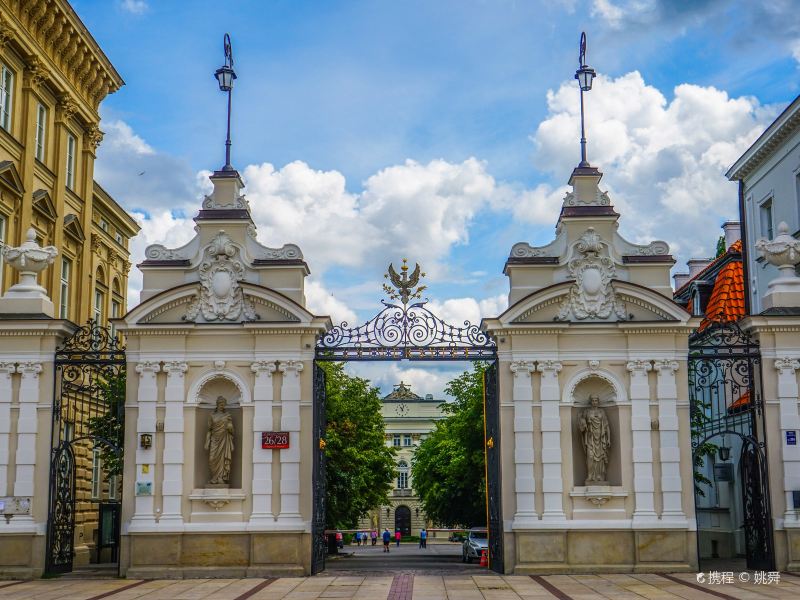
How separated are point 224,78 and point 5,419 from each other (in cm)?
891

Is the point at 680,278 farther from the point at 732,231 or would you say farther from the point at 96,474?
the point at 96,474

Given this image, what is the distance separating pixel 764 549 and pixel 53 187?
23.5m

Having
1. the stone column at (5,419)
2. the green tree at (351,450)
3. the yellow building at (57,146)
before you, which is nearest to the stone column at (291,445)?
the stone column at (5,419)

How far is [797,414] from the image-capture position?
21734 mm

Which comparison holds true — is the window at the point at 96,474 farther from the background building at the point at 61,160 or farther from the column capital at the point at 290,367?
the column capital at the point at 290,367

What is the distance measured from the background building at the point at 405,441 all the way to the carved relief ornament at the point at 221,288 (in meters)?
61.2

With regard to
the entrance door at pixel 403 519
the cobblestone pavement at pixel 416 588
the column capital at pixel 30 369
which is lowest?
the entrance door at pixel 403 519

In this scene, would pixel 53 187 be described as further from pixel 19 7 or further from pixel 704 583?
pixel 704 583

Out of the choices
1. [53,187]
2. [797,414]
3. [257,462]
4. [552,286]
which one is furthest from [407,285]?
[53,187]

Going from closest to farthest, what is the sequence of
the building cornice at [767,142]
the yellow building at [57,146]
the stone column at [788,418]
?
the stone column at [788,418] → the yellow building at [57,146] → the building cornice at [767,142]

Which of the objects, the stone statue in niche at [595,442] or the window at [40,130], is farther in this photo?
the window at [40,130]

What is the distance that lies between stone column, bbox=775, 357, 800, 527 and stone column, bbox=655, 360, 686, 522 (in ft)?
7.02

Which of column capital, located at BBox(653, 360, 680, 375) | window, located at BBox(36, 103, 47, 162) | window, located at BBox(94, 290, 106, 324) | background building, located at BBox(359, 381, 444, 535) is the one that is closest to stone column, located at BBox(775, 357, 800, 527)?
column capital, located at BBox(653, 360, 680, 375)

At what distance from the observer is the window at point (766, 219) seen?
33656mm
